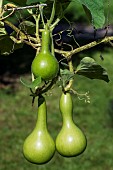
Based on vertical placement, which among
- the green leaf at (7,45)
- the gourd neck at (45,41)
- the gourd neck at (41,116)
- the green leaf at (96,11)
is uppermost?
the green leaf at (96,11)

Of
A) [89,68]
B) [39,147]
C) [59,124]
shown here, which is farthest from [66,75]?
[59,124]

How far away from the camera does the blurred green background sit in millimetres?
4742

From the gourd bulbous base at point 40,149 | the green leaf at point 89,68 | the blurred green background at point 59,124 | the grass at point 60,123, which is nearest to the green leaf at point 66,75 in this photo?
the green leaf at point 89,68

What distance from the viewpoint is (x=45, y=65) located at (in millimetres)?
925

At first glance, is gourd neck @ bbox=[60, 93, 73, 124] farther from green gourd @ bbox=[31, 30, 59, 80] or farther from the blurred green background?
the blurred green background

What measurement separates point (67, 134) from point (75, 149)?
0.04 metres

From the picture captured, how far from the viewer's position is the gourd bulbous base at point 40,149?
3.27 ft

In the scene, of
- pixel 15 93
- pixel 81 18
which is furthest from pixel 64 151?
pixel 81 18

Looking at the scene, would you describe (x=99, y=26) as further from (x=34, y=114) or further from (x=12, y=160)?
(x=34, y=114)

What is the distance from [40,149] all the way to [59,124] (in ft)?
15.0

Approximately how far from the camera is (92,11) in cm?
99

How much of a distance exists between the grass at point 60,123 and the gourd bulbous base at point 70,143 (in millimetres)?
3647

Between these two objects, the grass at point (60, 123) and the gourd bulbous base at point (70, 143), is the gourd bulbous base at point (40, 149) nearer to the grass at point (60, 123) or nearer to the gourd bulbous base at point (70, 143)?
the gourd bulbous base at point (70, 143)

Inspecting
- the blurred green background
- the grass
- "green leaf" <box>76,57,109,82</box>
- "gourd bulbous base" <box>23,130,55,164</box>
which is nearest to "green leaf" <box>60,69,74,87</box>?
"green leaf" <box>76,57,109,82</box>
